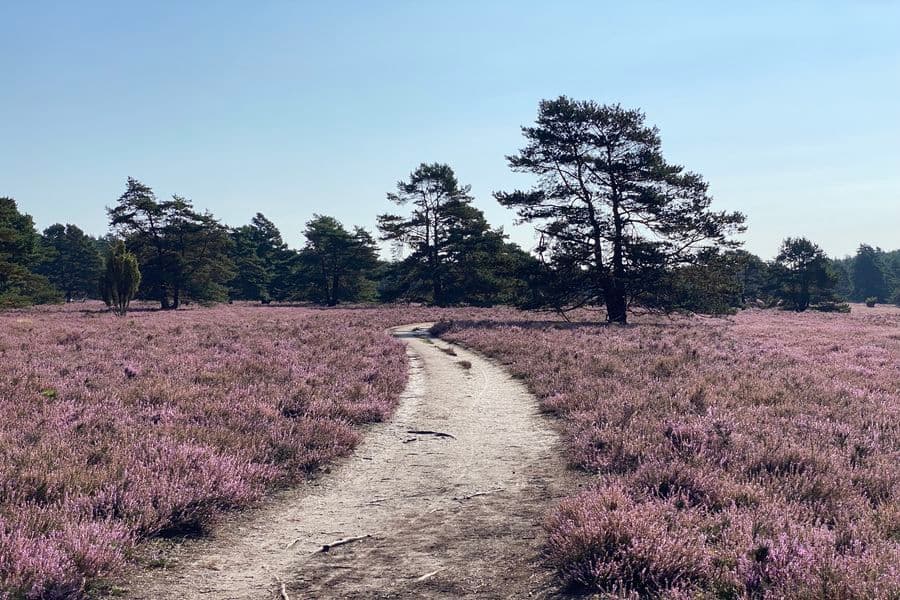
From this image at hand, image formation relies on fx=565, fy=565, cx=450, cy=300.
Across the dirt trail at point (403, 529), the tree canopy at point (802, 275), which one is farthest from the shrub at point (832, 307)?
the dirt trail at point (403, 529)

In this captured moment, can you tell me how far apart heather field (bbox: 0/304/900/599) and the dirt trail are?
0.37 m

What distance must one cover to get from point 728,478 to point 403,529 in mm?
3631

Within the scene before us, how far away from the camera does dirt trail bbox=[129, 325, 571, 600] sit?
4.55 metres

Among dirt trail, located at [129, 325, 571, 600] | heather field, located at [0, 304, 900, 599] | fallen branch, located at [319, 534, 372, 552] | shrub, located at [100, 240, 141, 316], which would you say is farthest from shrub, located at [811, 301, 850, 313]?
fallen branch, located at [319, 534, 372, 552]

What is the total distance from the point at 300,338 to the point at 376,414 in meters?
12.6

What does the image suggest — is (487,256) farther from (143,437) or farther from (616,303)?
(143,437)

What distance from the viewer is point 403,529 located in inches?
228

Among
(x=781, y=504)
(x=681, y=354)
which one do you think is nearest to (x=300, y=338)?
(x=681, y=354)

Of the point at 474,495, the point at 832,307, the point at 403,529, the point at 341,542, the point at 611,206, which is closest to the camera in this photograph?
the point at 341,542

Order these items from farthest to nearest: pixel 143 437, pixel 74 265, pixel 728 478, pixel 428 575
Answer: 1. pixel 74 265
2. pixel 143 437
3. pixel 728 478
4. pixel 428 575

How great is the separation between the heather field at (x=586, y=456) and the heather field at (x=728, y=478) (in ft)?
0.08

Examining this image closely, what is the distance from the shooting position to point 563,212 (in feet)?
109

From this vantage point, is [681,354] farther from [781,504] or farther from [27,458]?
[27,458]

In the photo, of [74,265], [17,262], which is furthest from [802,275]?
[74,265]
